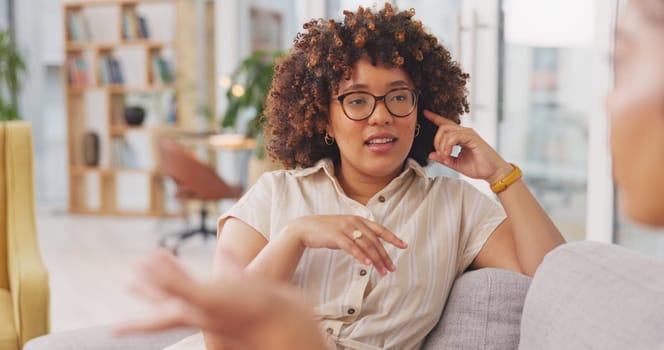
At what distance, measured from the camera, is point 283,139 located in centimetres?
179

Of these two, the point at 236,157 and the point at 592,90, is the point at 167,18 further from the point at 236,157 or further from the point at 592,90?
the point at 592,90

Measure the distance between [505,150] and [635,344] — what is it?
9.31 feet

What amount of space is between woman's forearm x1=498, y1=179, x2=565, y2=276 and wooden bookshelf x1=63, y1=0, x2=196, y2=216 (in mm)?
5996

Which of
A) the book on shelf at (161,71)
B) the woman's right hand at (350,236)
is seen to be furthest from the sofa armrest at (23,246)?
the book on shelf at (161,71)

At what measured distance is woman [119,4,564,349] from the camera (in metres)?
1.58

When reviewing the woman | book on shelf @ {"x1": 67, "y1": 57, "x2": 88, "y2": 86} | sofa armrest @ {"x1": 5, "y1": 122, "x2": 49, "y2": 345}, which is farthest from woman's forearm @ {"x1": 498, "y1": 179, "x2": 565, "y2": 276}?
book on shelf @ {"x1": 67, "y1": 57, "x2": 88, "y2": 86}

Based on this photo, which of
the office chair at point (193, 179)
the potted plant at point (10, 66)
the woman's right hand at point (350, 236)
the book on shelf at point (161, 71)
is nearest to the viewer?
the woman's right hand at point (350, 236)

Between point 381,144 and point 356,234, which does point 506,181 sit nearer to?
point 381,144

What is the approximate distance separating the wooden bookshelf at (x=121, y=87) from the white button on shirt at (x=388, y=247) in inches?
229

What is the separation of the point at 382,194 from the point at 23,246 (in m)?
1.31

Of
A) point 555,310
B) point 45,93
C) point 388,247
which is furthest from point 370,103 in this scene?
point 45,93

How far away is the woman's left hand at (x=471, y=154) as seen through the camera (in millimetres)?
1656

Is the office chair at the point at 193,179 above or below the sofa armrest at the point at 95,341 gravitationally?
below

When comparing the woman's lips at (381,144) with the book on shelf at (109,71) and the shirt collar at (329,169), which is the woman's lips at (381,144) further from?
the book on shelf at (109,71)
